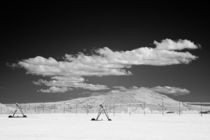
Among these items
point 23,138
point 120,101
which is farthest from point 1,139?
point 120,101

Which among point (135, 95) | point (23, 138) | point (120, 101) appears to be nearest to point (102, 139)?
point (23, 138)

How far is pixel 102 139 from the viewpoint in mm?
18875

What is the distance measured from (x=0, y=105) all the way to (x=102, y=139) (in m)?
87.6

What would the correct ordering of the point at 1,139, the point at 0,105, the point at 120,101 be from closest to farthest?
the point at 1,139 < the point at 0,105 < the point at 120,101

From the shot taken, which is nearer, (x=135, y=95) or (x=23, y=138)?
(x=23, y=138)

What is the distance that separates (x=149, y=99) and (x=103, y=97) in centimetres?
2539

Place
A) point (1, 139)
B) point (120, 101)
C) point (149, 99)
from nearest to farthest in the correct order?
point (1, 139)
point (120, 101)
point (149, 99)

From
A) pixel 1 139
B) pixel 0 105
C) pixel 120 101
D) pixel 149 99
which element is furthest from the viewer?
pixel 149 99

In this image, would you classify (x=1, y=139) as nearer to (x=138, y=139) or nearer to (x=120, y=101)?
(x=138, y=139)

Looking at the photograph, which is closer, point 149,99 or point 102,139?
point 102,139

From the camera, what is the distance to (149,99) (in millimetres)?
193375

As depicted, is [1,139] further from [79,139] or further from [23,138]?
[79,139]

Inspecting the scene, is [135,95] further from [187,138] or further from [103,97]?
[187,138]

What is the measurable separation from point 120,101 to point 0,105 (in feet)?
267
